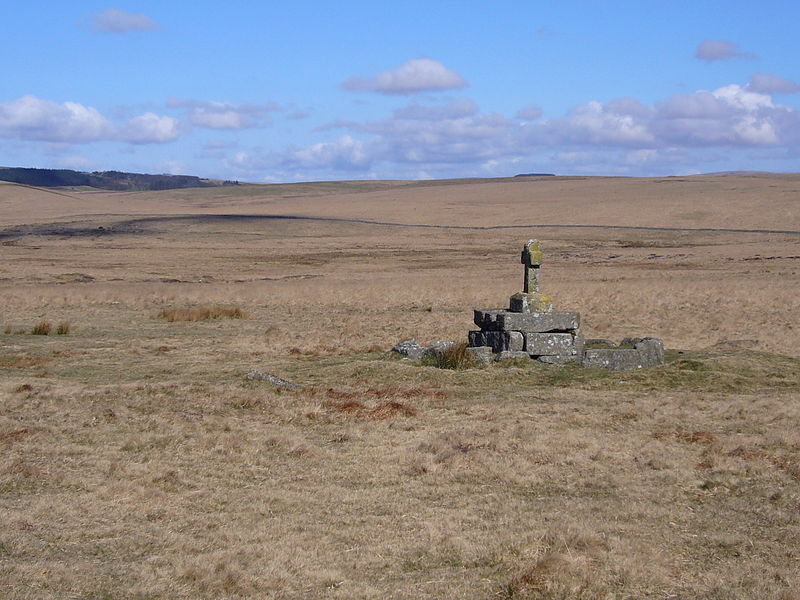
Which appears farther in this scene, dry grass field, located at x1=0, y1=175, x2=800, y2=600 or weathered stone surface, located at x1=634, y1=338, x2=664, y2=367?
weathered stone surface, located at x1=634, y1=338, x2=664, y2=367

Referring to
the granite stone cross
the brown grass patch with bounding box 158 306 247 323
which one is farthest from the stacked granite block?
the brown grass patch with bounding box 158 306 247 323

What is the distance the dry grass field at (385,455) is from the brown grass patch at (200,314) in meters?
0.12

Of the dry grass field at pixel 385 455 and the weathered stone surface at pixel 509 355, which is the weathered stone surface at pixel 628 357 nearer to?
the dry grass field at pixel 385 455

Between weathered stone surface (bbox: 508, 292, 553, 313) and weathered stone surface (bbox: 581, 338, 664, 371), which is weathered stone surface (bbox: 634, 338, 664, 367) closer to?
weathered stone surface (bbox: 581, 338, 664, 371)

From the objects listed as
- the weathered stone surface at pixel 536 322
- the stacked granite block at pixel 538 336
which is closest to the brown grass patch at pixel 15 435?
the stacked granite block at pixel 538 336

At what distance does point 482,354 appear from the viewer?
64.2 feet

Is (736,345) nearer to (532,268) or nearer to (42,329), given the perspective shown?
(532,268)

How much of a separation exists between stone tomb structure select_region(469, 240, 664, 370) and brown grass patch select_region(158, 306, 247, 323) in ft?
38.6

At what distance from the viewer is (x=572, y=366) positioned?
19141 mm

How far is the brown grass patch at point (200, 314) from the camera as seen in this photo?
2932 cm

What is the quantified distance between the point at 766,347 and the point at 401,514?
1605 centimetres

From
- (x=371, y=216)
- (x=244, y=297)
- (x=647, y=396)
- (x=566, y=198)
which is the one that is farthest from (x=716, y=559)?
(x=566, y=198)

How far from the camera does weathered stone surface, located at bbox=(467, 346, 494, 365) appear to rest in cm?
1939

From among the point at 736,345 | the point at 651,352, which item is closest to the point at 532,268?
the point at 651,352
